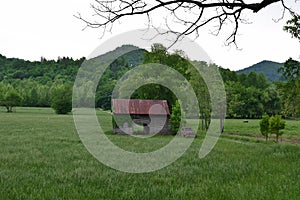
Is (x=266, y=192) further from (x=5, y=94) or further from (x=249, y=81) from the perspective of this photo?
(x=5, y=94)

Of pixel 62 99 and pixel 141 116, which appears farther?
pixel 62 99

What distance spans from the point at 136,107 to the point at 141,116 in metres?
1.25

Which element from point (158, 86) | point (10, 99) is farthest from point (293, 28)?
point (10, 99)

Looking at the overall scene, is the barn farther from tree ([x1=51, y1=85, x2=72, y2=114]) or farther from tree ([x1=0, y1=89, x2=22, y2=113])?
tree ([x1=0, y1=89, x2=22, y2=113])

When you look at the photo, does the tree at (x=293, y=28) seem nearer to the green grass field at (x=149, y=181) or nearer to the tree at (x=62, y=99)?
the green grass field at (x=149, y=181)

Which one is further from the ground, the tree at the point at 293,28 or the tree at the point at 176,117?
the tree at the point at 293,28

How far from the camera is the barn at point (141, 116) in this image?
119 ft

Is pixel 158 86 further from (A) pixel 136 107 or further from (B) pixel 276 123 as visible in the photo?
(B) pixel 276 123

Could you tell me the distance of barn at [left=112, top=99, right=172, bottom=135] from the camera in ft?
119

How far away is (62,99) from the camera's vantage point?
9975 centimetres

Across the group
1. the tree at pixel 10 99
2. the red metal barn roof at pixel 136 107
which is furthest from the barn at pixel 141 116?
the tree at pixel 10 99

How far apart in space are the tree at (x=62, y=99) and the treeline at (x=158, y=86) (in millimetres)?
1550

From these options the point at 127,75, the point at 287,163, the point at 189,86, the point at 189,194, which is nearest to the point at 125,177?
the point at 189,194

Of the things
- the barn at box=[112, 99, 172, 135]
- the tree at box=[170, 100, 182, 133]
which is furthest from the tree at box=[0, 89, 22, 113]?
the tree at box=[170, 100, 182, 133]
